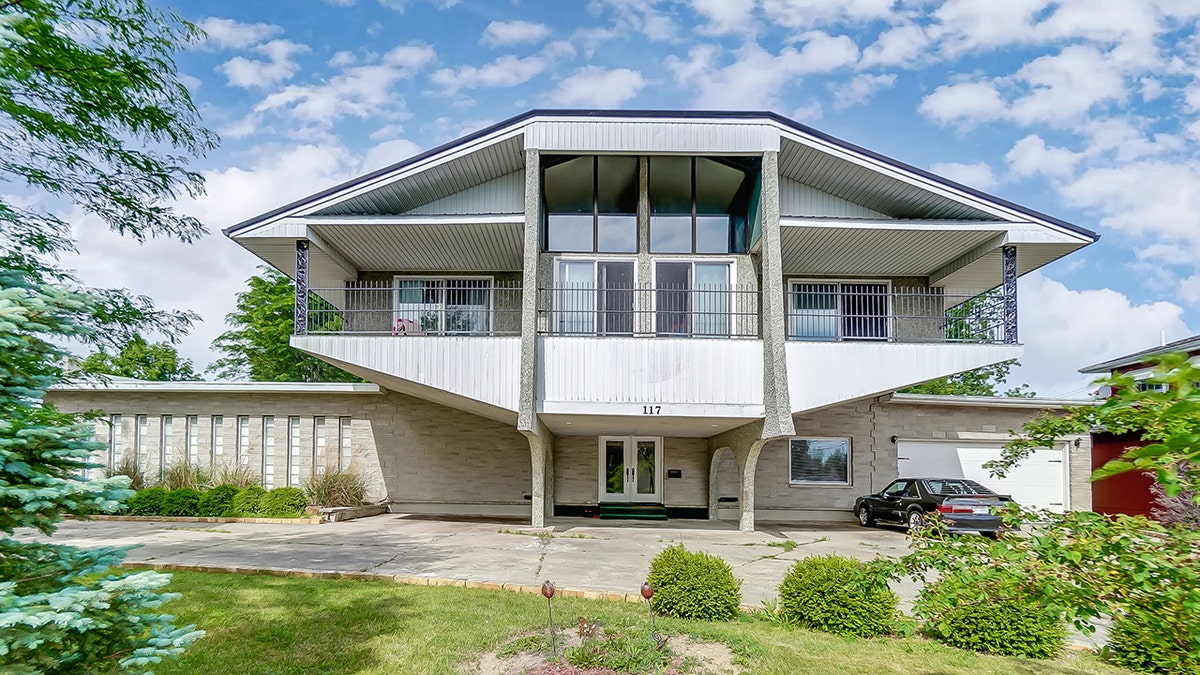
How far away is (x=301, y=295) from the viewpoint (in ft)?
47.0

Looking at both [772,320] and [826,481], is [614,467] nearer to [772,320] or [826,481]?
[826,481]

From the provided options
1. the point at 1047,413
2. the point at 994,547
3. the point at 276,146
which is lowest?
the point at 994,547

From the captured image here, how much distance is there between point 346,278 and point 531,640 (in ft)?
45.6

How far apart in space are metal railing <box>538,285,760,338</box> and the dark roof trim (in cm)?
352

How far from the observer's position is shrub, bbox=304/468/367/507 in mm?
17328

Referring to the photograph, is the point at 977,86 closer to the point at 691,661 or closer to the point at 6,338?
the point at 691,661

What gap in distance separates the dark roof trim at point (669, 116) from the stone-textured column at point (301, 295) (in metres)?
1.04

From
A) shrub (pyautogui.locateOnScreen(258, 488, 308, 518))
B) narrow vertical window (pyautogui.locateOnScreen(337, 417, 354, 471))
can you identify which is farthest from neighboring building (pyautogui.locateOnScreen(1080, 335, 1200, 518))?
shrub (pyautogui.locateOnScreen(258, 488, 308, 518))

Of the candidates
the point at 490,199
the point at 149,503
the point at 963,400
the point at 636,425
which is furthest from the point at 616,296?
Result: the point at 149,503

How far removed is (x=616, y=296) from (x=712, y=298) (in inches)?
85.5

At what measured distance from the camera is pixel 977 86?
1233 centimetres

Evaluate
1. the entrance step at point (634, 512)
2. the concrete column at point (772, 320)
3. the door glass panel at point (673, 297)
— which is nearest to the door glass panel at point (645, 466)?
the entrance step at point (634, 512)

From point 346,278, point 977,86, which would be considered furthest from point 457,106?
point 977,86

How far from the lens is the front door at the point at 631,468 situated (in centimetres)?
1864
